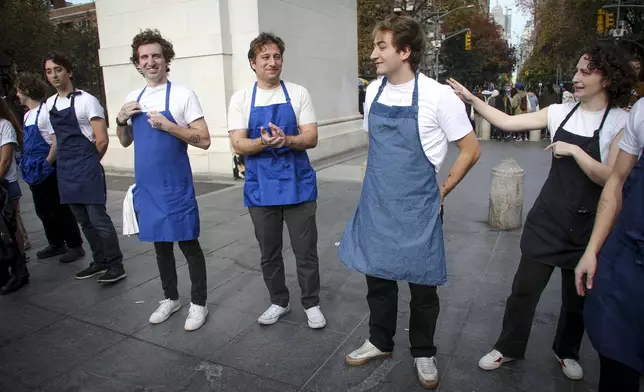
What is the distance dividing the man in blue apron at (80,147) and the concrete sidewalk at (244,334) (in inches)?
21.6

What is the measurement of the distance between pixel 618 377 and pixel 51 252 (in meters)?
5.26

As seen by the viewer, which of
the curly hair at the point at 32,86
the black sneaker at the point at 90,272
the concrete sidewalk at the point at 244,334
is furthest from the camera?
the curly hair at the point at 32,86

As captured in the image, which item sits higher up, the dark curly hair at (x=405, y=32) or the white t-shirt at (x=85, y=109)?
the dark curly hair at (x=405, y=32)

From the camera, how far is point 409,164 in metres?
2.62

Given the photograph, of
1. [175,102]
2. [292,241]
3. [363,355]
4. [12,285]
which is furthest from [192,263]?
[12,285]

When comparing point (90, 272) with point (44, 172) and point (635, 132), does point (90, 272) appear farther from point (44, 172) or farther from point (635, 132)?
point (635, 132)

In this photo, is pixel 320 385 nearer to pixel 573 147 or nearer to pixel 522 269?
pixel 522 269

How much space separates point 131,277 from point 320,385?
8.33 feet

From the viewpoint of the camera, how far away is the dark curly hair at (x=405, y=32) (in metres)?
2.59

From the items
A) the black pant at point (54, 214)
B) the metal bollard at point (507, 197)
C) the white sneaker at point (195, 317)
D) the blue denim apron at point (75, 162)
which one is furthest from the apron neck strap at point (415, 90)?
the black pant at point (54, 214)

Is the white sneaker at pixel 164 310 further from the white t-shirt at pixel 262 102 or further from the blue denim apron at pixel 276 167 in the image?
the white t-shirt at pixel 262 102

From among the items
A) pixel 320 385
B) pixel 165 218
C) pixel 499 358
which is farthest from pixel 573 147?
pixel 165 218

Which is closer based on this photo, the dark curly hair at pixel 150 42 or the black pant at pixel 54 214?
the dark curly hair at pixel 150 42

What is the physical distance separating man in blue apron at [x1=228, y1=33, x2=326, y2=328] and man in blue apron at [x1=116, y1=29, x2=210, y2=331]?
0.33 metres
